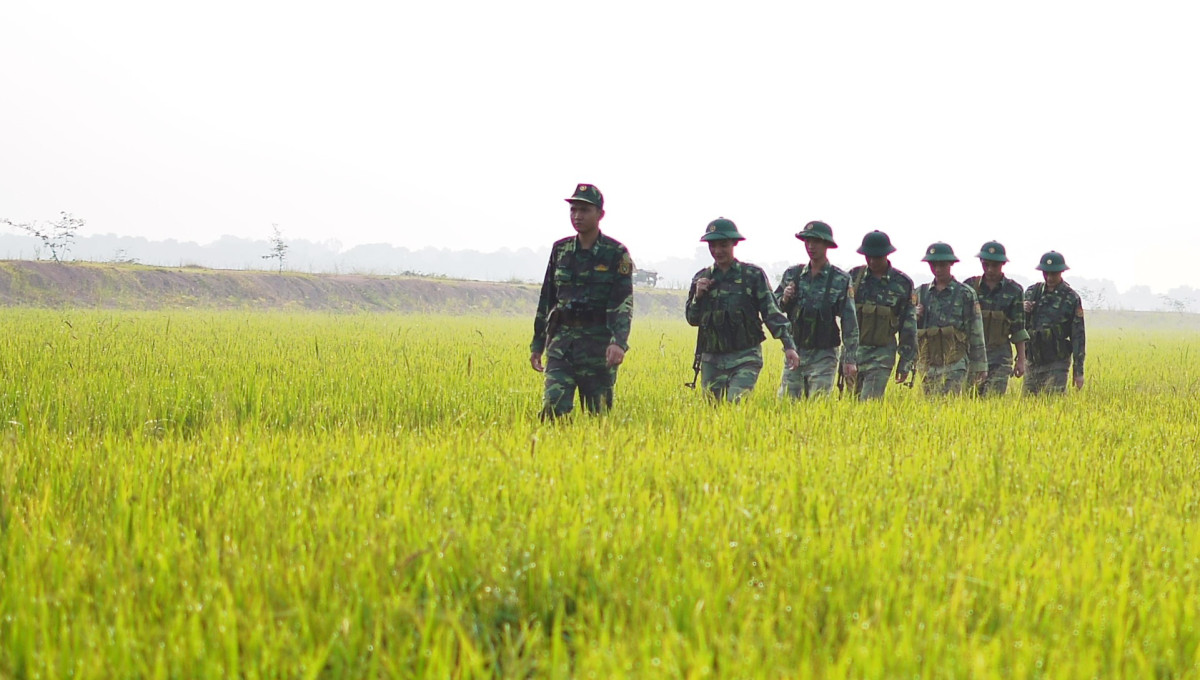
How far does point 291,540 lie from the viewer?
2730 mm

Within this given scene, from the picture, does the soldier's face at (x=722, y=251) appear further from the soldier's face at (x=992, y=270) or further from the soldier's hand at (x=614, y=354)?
the soldier's face at (x=992, y=270)

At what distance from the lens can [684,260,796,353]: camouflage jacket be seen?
6.76 meters

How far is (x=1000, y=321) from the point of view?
904cm

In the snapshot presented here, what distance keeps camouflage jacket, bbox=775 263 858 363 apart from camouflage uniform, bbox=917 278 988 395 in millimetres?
1413

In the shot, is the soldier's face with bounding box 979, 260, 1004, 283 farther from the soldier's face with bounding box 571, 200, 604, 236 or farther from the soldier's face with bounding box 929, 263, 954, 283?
the soldier's face with bounding box 571, 200, 604, 236

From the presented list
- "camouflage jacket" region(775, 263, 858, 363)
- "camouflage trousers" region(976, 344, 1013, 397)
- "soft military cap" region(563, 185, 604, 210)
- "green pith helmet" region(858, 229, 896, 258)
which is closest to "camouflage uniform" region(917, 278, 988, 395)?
"camouflage trousers" region(976, 344, 1013, 397)

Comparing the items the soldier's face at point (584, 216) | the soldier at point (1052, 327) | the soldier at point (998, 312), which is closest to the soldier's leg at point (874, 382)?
the soldier at point (998, 312)

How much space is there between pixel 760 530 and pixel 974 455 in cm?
209

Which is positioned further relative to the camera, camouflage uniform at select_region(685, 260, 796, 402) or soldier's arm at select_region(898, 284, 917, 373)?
soldier's arm at select_region(898, 284, 917, 373)

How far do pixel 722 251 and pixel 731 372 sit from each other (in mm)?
1023

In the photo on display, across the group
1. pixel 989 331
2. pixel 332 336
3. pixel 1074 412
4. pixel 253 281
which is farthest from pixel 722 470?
pixel 253 281

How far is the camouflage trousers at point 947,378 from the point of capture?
836cm

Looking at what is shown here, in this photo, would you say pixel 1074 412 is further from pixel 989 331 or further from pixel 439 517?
pixel 439 517

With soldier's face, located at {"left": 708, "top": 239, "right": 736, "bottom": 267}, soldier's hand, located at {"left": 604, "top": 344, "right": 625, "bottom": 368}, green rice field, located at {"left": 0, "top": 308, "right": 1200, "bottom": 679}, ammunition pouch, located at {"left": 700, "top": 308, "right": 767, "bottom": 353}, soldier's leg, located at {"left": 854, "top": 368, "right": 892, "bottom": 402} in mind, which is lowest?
green rice field, located at {"left": 0, "top": 308, "right": 1200, "bottom": 679}
